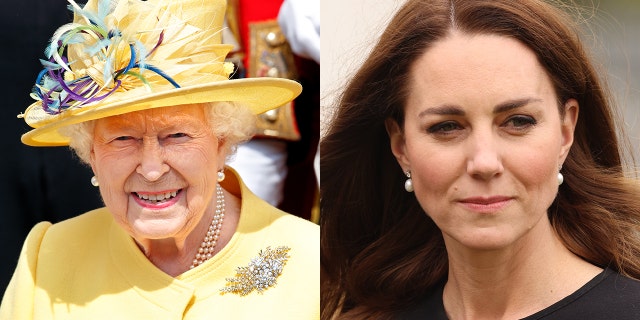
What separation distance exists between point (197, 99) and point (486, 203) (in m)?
0.82

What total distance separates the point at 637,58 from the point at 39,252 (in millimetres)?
1622

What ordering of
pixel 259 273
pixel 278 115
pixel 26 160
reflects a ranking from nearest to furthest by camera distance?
pixel 259 273 < pixel 26 160 < pixel 278 115

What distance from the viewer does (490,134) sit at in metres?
2.25

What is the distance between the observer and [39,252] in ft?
9.95

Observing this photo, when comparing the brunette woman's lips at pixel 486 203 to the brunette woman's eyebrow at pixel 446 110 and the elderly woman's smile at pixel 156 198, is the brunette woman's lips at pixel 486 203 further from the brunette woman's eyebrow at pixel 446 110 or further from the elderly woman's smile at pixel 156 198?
the elderly woman's smile at pixel 156 198

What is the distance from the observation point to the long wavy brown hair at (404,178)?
87.7 inches

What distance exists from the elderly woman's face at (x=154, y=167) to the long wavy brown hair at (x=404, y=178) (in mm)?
432

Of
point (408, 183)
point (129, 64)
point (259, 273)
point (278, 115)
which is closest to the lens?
point (408, 183)

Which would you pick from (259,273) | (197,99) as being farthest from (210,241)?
(197,99)

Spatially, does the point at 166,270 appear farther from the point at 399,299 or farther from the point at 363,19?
the point at 363,19

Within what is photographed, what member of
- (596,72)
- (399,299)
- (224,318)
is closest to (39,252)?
(224,318)

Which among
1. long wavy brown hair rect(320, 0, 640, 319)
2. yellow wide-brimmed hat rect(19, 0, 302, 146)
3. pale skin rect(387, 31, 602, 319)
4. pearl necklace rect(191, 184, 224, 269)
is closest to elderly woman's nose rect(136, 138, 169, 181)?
yellow wide-brimmed hat rect(19, 0, 302, 146)

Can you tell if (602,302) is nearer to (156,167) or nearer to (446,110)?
(446,110)

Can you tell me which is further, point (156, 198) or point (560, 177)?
point (156, 198)
